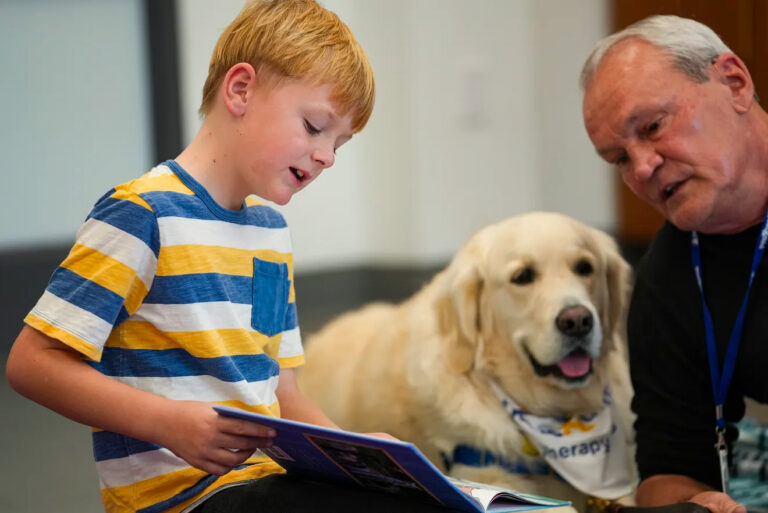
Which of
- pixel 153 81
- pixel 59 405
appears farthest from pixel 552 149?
pixel 59 405

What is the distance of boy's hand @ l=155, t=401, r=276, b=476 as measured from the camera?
93 cm

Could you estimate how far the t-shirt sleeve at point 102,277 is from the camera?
96 cm

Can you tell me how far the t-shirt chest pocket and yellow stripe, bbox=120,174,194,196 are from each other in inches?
5.4

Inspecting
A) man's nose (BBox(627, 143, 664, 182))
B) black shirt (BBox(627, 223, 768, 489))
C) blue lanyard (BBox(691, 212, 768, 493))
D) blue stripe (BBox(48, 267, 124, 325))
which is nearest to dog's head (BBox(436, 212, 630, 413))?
black shirt (BBox(627, 223, 768, 489))

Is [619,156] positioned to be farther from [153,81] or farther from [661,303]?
[153,81]

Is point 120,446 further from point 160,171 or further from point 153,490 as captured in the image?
point 160,171

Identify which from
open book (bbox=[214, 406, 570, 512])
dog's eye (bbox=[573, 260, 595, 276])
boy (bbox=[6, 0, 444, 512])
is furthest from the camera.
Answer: dog's eye (bbox=[573, 260, 595, 276])

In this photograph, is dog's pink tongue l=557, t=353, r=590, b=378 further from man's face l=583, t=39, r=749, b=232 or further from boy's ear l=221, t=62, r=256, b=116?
boy's ear l=221, t=62, r=256, b=116

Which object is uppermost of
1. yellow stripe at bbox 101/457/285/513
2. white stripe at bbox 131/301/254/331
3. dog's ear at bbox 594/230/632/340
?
white stripe at bbox 131/301/254/331

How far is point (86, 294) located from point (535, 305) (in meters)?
1.03

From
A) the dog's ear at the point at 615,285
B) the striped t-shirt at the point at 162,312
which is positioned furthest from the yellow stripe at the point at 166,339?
the dog's ear at the point at 615,285

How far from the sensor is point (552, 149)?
184 inches

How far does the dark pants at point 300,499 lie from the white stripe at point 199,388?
0.10m

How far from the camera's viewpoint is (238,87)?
1101 millimetres
